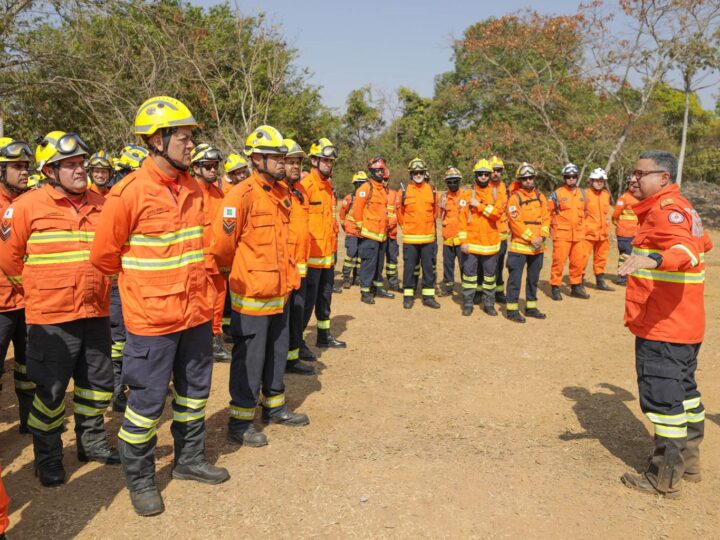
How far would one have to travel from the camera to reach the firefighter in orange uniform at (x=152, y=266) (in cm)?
347

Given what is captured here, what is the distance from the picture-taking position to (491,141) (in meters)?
21.7

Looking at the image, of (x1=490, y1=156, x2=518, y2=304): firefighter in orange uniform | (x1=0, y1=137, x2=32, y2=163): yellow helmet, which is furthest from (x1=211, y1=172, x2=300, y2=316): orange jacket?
(x1=490, y1=156, x2=518, y2=304): firefighter in orange uniform

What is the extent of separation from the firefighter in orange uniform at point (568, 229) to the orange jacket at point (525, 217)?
1.49 m

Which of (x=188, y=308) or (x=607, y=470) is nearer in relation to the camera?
(x=188, y=308)

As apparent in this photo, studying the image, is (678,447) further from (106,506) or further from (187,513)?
(106,506)

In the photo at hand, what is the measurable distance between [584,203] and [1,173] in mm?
8933

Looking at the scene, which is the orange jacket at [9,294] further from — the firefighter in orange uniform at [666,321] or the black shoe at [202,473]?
the firefighter in orange uniform at [666,321]

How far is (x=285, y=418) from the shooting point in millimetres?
4965

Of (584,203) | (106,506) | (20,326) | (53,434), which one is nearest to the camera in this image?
(106,506)

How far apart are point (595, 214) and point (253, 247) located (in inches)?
319

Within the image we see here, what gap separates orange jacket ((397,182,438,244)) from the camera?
930 cm

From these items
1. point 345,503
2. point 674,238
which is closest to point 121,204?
point 345,503

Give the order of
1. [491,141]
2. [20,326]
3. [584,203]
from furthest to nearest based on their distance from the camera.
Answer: [491,141] → [584,203] → [20,326]

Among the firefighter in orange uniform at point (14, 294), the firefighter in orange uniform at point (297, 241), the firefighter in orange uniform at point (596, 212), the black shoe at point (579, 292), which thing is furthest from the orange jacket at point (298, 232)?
the firefighter in orange uniform at point (596, 212)
